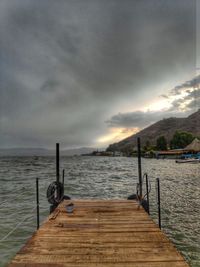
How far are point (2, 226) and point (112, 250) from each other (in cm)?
726

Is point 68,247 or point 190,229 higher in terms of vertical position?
point 68,247

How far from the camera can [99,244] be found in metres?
5.06

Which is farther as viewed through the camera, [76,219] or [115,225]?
[76,219]

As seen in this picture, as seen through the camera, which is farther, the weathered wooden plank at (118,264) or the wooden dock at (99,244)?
the wooden dock at (99,244)

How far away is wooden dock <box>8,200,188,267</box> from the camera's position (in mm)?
4207

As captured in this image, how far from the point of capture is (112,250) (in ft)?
15.5

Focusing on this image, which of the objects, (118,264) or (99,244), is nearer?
(118,264)

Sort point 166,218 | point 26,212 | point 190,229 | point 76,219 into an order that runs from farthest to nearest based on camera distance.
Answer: point 26,212 → point 166,218 → point 190,229 → point 76,219

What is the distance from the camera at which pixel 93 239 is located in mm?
5355

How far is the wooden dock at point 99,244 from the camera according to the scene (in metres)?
4.21

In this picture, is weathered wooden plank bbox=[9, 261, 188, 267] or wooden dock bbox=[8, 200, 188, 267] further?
wooden dock bbox=[8, 200, 188, 267]

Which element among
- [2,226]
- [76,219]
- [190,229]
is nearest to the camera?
[76,219]

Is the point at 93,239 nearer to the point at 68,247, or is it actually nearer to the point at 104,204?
the point at 68,247

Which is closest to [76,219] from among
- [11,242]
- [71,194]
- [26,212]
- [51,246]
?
[51,246]
